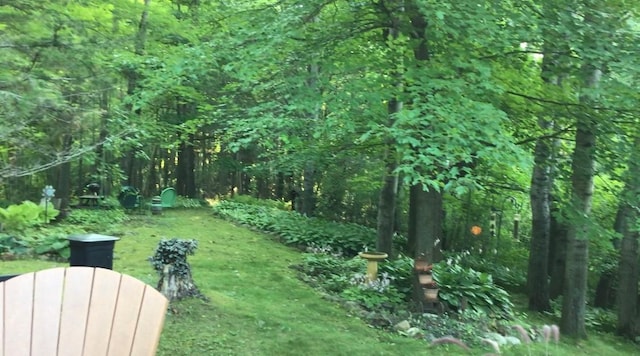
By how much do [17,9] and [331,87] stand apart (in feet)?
9.73

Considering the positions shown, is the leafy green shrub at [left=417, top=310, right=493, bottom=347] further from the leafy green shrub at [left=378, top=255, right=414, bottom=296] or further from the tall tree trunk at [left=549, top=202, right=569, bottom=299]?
the tall tree trunk at [left=549, top=202, right=569, bottom=299]

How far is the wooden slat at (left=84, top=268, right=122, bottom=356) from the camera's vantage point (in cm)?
215

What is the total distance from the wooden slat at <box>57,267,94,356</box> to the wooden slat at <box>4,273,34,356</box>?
120mm

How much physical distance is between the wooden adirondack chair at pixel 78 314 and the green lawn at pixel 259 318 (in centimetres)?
166

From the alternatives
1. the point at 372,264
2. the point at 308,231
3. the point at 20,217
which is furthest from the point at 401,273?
the point at 20,217

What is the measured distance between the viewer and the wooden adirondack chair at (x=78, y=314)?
2061 millimetres

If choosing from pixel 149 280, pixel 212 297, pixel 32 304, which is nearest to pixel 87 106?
pixel 149 280

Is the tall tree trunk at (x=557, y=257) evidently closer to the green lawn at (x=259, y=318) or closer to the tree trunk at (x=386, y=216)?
the green lawn at (x=259, y=318)

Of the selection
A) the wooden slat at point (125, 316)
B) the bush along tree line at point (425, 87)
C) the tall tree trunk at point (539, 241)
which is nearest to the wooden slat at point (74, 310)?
the wooden slat at point (125, 316)

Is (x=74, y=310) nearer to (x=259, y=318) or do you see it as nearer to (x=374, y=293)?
(x=259, y=318)

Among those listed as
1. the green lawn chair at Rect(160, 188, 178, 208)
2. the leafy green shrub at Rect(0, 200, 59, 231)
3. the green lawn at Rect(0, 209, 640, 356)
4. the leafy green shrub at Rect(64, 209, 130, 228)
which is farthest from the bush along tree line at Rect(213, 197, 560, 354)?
the green lawn chair at Rect(160, 188, 178, 208)

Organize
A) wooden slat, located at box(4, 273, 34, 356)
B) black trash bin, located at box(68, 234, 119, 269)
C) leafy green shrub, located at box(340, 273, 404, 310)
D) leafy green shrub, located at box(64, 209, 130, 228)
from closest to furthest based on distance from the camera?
wooden slat, located at box(4, 273, 34, 356)
black trash bin, located at box(68, 234, 119, 269)
leafy green shrub, located at box(340, 273, 404, 310)
leafy green shrub, located at box(64, 209, 130, 228)

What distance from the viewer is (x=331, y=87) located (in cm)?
517

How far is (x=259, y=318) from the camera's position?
15.5 ft
